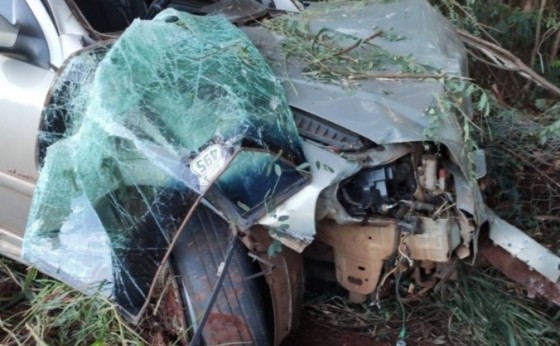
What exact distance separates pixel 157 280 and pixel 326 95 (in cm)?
95

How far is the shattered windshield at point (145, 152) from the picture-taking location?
8.06 ft

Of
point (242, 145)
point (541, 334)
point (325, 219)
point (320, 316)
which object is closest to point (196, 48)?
point (242, 145)

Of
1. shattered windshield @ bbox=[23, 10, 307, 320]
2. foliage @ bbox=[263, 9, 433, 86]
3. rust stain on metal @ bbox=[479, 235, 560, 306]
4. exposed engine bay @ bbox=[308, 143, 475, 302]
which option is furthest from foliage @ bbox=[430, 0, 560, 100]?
shattered windshield @ bbox=[23, 10, 307, 320]

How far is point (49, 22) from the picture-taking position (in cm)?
296

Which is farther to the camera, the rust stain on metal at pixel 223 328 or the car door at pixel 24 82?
the car door at pixel 24 82

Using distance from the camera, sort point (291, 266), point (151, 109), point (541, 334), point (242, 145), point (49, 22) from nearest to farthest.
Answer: point (242, 145), point (151, 109), point (291, 266), point (49, 22), point (541, 334)

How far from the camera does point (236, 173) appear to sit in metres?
2.46

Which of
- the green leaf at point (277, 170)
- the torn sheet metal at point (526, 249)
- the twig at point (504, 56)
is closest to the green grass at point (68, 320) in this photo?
the green leaf at point (277, 170)

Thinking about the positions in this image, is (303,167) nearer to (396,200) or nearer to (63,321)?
(396,200)

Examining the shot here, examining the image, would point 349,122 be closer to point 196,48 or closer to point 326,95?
point 326,95

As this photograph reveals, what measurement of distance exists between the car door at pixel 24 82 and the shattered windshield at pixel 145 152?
0.09 metres

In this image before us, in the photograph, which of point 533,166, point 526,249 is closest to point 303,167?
point 526,249

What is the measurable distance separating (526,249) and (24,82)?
6.95ft

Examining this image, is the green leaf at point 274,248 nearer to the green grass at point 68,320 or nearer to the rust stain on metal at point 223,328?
the rust stain on metal at point 223,328
